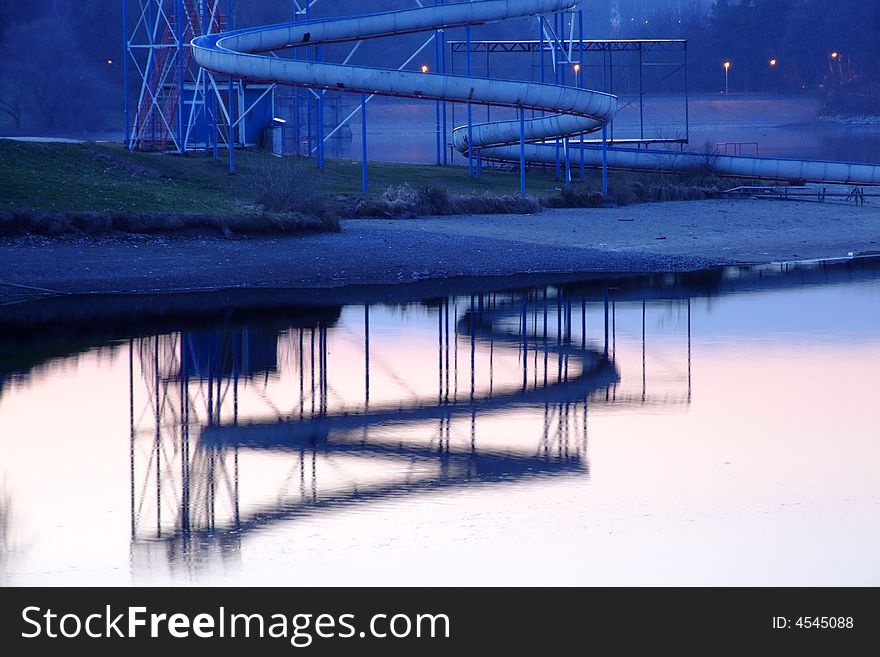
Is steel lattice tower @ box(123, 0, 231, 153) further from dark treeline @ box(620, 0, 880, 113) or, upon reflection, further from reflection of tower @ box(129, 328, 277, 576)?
dark treeline @ box(620, 0, 880, 113)

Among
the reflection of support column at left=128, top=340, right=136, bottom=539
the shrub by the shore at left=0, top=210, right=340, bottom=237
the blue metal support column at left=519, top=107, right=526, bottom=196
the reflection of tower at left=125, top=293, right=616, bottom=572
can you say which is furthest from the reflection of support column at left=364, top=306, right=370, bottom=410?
the blue metal support column at left=519, top=107, right=526, bottom=196

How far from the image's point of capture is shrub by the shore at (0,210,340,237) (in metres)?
23.8

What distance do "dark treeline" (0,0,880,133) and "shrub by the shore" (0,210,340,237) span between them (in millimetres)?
47073

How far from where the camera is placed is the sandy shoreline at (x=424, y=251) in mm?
22469

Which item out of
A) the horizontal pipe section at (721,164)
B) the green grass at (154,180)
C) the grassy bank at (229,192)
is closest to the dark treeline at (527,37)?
the horizontal pipe section at (721,164)

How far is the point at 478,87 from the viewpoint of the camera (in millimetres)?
34906

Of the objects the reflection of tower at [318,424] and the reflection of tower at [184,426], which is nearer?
the reflection of tower at [184,426]

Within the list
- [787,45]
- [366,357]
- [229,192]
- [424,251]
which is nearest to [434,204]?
[229,192]

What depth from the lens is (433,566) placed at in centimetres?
980

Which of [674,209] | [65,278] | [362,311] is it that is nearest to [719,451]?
[362,311]

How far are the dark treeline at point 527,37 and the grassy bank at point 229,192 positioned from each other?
126ft

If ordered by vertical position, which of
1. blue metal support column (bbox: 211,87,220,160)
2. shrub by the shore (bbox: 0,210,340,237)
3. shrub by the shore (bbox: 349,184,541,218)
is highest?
blue metal support column (bbox: 211,87,220,160)

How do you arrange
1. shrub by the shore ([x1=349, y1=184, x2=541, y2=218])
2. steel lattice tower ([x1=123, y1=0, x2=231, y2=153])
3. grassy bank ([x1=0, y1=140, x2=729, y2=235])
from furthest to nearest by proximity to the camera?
steel lattice tower ([x1=123, y1=0, x2=231, y2=153]), shrub by the shore ([x1=349, y1=184, x2=541, y2=218]), grassy bank ([x1=0, y1=140, x2=729, y2=235])

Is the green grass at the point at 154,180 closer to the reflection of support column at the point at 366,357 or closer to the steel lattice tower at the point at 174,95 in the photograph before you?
the steel lattice tower at the point at 174,95
